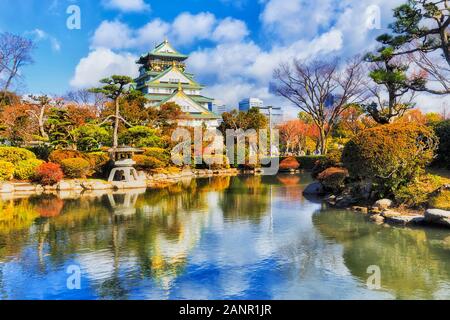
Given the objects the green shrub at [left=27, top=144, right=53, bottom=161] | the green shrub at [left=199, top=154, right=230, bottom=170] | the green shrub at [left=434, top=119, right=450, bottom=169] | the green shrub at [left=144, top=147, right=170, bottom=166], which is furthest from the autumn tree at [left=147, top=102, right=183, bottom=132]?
the green shrub at [left=434, top=119, right=450, bottom=169]

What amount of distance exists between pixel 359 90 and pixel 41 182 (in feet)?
73.7

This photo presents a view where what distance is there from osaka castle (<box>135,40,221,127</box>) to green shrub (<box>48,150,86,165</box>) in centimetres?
1648

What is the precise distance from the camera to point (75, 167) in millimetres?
20594

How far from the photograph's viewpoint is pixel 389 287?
6.27 metres

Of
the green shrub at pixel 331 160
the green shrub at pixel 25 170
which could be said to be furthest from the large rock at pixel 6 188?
the green shrub at pixel 331 160

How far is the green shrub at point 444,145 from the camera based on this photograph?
1402 cm

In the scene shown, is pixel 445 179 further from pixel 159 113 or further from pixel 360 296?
pixel 159 113

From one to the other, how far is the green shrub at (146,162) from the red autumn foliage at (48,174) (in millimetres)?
5136

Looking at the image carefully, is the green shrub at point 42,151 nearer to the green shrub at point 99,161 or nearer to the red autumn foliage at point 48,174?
the green shrub at point 99,161

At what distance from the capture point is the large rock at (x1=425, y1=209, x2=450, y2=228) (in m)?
10.0

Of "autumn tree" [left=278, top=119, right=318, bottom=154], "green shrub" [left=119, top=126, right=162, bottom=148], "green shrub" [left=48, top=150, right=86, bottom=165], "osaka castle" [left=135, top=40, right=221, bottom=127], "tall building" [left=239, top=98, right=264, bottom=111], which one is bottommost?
"green shrub" [left=48, top=150, right=86, bottom=165]

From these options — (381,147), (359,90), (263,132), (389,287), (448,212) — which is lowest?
(389,287)

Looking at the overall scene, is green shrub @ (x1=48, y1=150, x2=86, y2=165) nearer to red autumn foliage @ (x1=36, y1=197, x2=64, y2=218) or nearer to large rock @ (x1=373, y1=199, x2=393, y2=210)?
red autumn foliage @ (x1=36, y1=197, x2=64, y2=218)
